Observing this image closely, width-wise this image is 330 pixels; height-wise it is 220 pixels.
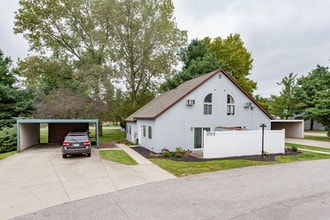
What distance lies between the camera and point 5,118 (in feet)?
73.3

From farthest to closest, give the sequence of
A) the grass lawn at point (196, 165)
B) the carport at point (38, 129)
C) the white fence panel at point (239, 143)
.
Result: the carport at point (38, 129) → the white fence panel at point (239, 143) → the grass lawn at point (196, 165)

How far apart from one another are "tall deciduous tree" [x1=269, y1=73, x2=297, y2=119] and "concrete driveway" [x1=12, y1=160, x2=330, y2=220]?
85.4 feet

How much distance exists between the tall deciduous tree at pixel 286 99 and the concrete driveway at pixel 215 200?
1025 inches

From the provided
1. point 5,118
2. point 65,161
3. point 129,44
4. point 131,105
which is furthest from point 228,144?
point 5,118

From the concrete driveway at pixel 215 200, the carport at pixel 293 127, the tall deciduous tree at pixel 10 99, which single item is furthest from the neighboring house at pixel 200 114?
the tall deciduous tree at pixel 10 99

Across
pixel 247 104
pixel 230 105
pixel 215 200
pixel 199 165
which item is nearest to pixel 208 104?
pixel 230 105

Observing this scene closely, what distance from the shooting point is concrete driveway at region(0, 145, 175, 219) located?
6.62 m

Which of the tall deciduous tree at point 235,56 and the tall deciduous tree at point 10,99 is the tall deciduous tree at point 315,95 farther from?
the tall deciduous tree at point 10,99

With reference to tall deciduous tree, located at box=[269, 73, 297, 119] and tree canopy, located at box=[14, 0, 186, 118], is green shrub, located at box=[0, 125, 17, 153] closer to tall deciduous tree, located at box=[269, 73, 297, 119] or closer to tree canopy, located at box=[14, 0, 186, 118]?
tree canopy, located at box=[14, 0, 186, 118]

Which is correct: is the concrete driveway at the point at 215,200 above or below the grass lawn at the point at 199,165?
above

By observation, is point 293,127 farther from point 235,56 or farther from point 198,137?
point 198,137

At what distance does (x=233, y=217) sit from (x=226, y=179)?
3612mm

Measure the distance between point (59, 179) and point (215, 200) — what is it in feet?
21.9

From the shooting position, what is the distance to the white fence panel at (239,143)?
1319 cm
